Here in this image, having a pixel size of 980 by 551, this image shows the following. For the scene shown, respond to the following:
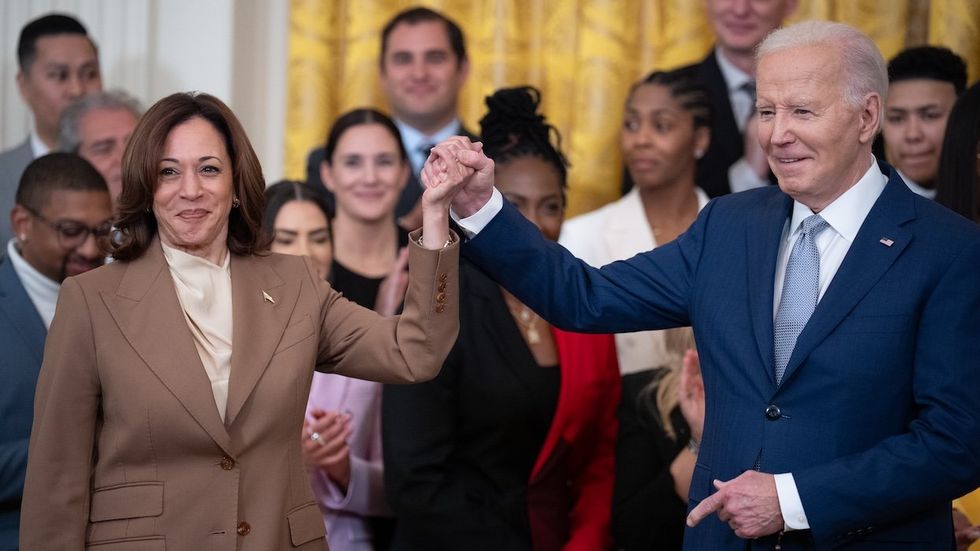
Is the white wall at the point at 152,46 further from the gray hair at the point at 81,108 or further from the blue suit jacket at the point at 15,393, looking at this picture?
the blue suit jacket at the point at 15,393

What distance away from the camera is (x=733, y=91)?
467cm

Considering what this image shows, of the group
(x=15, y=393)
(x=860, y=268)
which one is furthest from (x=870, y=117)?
(x=15, y=393)

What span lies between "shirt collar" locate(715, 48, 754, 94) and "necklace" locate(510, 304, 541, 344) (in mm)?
1684

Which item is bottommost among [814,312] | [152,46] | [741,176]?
[814,312]

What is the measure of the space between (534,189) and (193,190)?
4.13ft

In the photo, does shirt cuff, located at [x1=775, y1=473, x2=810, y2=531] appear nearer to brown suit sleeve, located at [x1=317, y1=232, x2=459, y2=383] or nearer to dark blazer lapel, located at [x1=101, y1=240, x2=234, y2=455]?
brown suit sleeve, located at [x1=317, y1=232, x2=459, y2=383]

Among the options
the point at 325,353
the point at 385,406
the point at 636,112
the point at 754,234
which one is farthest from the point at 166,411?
the point at 636,112

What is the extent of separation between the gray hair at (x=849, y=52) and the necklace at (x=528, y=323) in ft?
3.66

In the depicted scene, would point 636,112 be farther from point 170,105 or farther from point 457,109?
point 170,105

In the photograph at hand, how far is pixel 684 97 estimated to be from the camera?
14.1 ft

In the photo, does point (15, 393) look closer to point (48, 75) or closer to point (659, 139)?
point (48, 75)

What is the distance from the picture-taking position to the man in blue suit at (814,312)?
225 centimetres

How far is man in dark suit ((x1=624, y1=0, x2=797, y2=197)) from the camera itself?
15.1ft

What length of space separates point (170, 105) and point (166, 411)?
23.6 inches
